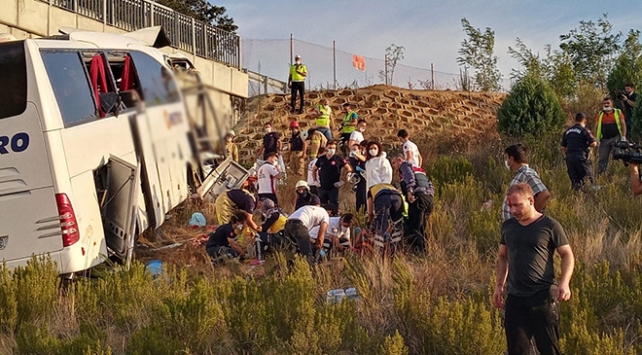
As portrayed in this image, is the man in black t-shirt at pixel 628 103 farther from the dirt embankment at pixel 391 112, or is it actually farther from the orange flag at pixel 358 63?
the orange flag at pixel 358 63

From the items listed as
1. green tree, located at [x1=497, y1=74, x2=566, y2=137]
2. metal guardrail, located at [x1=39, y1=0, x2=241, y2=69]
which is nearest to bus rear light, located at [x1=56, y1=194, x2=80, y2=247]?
metal guardrail, located at [x1=39, y1=0, x2=241, y2=69]

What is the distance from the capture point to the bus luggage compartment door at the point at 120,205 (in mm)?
8859

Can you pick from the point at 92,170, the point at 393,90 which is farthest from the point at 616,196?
the point at 393,90

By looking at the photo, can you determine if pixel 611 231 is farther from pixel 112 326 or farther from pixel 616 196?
pixel 112 326

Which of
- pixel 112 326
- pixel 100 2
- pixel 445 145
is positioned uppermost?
pixel 100 2

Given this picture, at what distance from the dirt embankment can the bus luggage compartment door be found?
41.3 feet

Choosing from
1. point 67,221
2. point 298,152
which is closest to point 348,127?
point 298,152

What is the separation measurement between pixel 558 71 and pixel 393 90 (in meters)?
5.44

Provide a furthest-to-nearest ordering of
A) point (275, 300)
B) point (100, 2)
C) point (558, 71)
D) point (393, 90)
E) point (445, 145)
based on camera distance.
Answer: point (393, 90) < point (558, 71) < point (445, 145) < point (100, 2) < point (275, 300)

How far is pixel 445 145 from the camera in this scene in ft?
67.8

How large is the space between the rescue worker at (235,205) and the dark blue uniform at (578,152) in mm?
5202

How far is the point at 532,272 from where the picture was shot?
5.85 m

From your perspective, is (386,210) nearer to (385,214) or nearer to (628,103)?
(385,214)

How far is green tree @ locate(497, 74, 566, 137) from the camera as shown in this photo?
61.4 ft
